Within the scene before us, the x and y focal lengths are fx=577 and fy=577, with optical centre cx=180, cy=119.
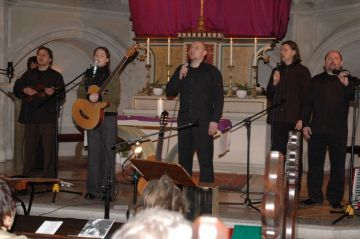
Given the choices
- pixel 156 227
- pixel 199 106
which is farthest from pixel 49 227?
pixel 156 227

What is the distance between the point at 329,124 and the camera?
210 inches

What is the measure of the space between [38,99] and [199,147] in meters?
1.91

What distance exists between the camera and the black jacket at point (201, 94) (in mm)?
5207

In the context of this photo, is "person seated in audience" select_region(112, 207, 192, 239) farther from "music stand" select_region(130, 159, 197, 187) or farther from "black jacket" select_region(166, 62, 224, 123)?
"black jacket" select_region(166, 62, 224, 123)

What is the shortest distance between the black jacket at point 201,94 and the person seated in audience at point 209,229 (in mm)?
3598

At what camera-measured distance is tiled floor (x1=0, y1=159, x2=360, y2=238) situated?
4855 millimetres

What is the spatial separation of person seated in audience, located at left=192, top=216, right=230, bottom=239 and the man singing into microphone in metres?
3.56

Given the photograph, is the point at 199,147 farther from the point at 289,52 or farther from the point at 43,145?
the point at 43,145

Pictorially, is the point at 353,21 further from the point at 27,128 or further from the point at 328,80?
the point at 27,128

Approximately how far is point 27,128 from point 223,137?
220 cm

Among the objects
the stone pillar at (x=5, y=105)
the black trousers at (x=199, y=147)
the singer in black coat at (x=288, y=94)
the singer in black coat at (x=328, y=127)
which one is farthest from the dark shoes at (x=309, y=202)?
the stone pillar at (x=5, y=105)

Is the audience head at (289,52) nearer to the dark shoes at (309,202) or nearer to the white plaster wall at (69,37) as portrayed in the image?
the dark shoes at (309,202)

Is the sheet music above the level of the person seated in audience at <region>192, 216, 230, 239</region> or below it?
below

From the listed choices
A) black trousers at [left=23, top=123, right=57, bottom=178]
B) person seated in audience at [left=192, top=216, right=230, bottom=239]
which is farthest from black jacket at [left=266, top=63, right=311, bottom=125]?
person seated in audience at [left=192, top=216, right=230, bottom=239]
